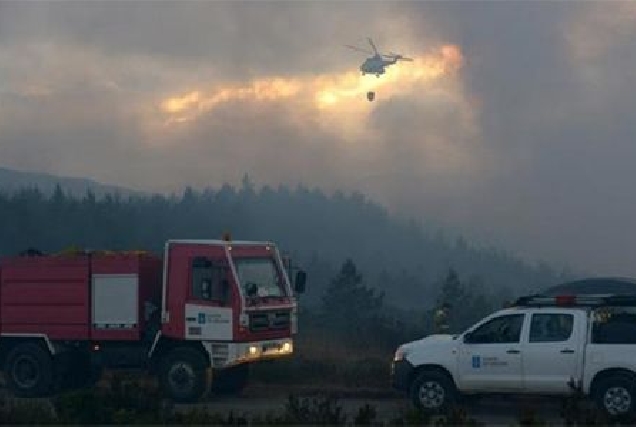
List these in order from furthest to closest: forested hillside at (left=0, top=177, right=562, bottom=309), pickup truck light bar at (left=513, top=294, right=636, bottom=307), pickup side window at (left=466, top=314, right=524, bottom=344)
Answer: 1. forested hillside at (left=0, top=177, right=562, bottom=309)
2. pickup side window at (left=466, top=314, right=524, bottom=344)
3. pickup truck light bar at (left=513, top=294, right=636, bottom=307)

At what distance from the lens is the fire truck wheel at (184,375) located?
20328 millimetres

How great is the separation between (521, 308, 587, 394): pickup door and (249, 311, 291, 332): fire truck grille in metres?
5.30

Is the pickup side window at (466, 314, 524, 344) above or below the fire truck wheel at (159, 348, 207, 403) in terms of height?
above

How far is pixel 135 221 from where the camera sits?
111312 mm

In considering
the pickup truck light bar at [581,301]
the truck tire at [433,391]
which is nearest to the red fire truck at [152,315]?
the truck tire at [433,391]

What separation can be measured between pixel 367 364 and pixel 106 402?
9550mm

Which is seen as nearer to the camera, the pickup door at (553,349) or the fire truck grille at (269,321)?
the pickup door at (553,349)

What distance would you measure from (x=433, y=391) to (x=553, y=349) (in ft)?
6.84

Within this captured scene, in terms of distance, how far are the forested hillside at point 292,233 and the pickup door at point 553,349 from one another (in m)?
40.7

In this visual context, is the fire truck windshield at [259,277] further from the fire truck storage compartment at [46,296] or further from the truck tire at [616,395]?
the truck tire at [616,395]

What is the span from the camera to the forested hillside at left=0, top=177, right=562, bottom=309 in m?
101

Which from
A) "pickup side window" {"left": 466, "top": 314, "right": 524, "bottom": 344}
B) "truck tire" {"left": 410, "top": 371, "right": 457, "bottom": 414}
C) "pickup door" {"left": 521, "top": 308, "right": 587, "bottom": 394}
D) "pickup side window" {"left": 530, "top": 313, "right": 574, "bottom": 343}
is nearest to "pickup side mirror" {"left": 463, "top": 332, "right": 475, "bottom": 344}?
"pickup side window" {"left": 466, "top": 314, "right": 524, "bottom": 344}

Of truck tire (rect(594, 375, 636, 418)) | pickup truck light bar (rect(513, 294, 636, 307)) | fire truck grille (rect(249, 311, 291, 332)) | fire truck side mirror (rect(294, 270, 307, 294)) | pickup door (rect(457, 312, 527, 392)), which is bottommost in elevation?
truck tire (rect(594, 375, 636, 418))

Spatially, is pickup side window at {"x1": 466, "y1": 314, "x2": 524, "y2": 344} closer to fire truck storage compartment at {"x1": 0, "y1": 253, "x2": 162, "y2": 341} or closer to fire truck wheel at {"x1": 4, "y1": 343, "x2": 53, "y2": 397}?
fire truck storage compartment at {"x1": 0, "y1": 253, "x2": 162, "y2": 341}
